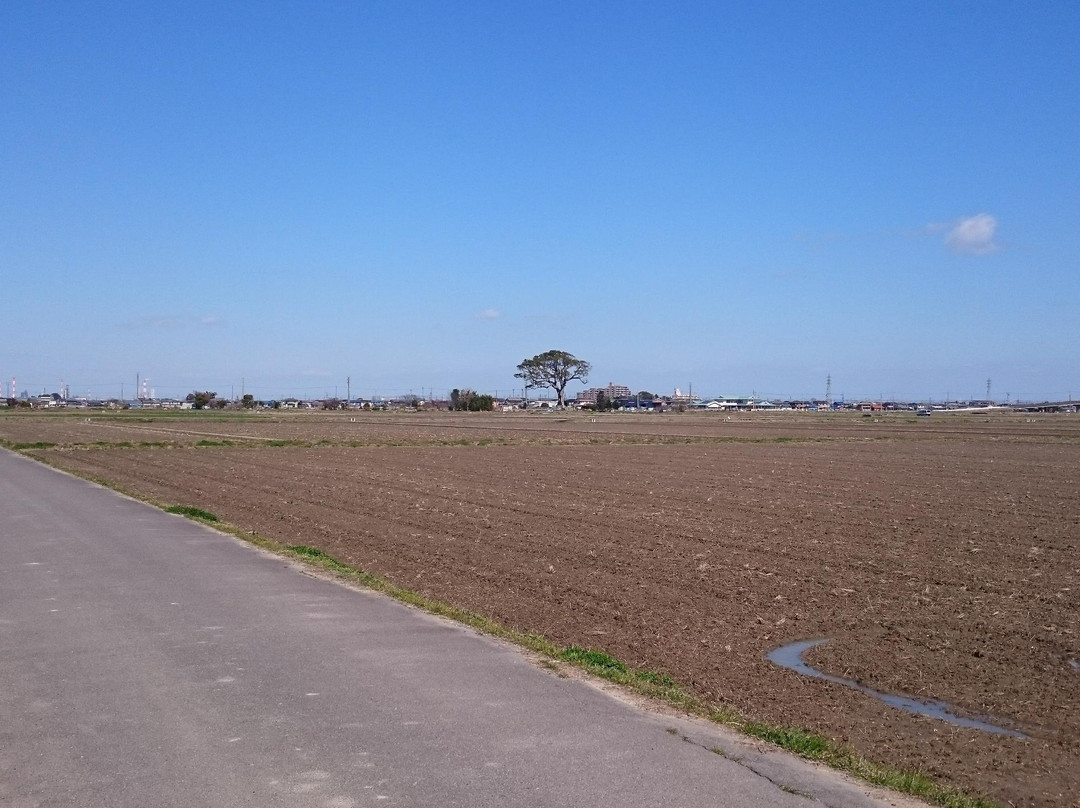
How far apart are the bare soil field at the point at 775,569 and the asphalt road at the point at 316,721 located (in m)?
1.70

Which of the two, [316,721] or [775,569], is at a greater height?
[316,721]

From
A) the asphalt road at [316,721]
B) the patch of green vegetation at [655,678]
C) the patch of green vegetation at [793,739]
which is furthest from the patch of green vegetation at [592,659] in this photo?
the patch of green vegetation at [793,739]

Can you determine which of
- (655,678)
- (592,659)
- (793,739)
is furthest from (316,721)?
(793,739)

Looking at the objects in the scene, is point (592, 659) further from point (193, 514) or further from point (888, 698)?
point (193, 514)

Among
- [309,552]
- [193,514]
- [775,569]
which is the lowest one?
→ [775,569]

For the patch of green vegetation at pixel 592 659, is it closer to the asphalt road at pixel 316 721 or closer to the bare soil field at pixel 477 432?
the asphalt road at pixel 316 721

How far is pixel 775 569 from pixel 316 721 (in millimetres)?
9621

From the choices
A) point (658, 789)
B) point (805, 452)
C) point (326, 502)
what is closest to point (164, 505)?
point (326, 502)

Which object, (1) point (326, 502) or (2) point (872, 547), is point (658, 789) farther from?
(1) point (326, 502)

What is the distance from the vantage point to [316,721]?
6852 millimetres

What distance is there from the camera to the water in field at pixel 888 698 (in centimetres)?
807

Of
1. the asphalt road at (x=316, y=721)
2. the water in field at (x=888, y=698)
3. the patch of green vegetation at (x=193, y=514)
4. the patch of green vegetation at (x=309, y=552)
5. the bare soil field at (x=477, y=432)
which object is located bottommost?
the water in field at (x=888, y=698)

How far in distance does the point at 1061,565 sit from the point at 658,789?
12.4 metres

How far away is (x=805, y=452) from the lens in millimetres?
50719
